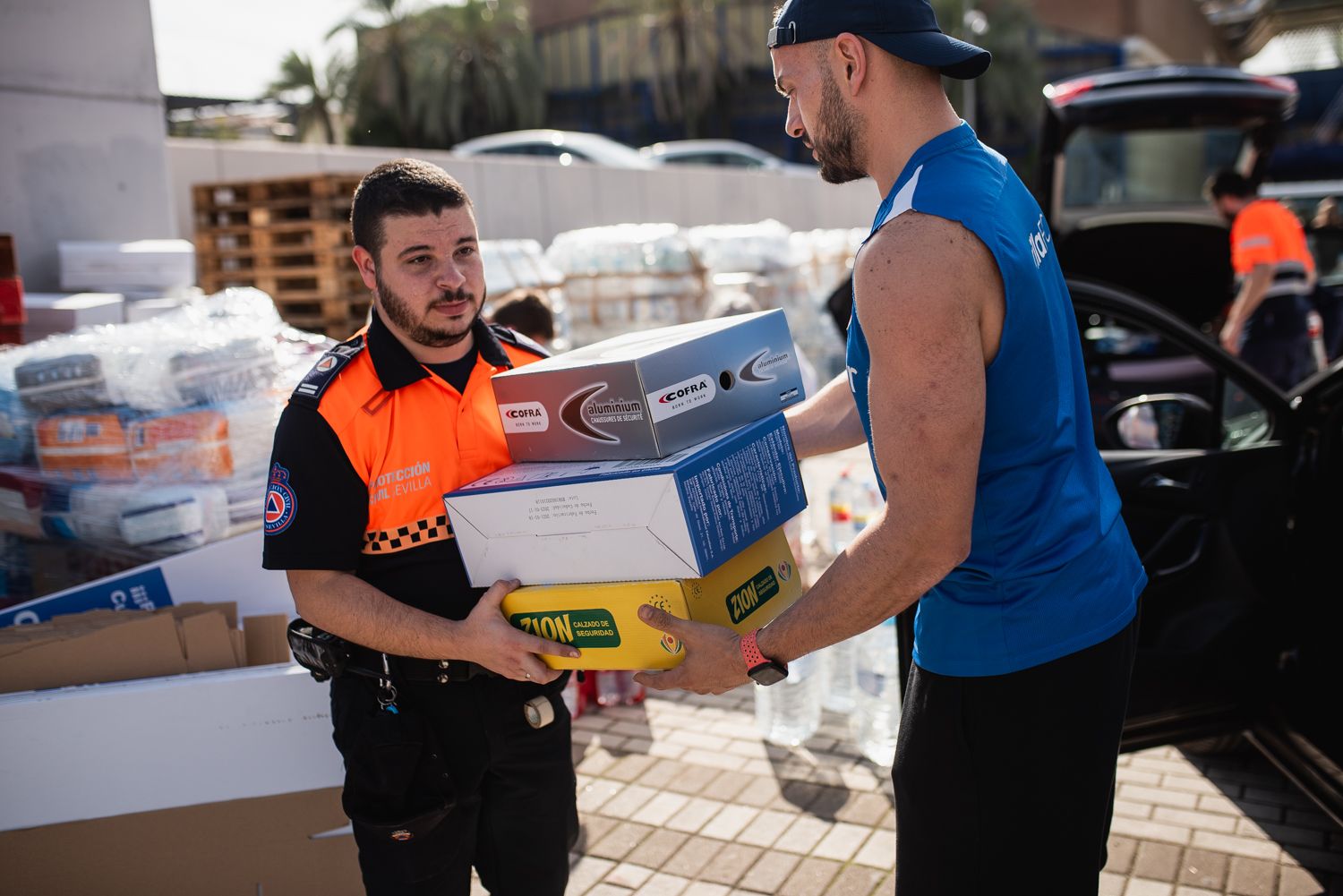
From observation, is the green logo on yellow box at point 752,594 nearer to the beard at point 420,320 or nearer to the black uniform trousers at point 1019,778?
the black uniform trousers at point 1019,778

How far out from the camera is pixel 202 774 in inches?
109

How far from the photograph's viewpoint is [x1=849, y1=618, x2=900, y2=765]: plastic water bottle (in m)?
4.39

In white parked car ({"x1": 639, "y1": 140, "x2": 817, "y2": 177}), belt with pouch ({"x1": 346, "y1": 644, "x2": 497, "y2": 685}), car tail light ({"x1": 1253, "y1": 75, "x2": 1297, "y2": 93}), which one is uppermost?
white parked car ({"x1": 639, "y1": 140, "x2": 817, "y2": 177})

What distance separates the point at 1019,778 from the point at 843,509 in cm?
384

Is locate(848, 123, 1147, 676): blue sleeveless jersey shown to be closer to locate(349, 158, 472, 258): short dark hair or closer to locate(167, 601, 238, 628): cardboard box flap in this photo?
locate(349, 158, 472, 258): short dark hair

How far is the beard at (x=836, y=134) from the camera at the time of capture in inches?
76.6

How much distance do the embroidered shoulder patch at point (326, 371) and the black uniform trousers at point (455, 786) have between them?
2.02 ft

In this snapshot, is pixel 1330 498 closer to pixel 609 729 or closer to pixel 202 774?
pixel 609 729

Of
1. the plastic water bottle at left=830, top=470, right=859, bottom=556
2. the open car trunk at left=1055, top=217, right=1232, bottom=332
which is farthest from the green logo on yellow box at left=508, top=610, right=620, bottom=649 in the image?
the open car trunk at left=1055, top=217, right=1232, bottom=332

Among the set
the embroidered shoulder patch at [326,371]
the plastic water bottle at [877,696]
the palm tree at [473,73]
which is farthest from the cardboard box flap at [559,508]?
the palm tree at [473,73]

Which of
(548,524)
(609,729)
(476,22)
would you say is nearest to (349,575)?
(548,524)

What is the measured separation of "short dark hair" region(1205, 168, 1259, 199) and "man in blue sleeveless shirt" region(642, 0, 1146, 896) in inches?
233

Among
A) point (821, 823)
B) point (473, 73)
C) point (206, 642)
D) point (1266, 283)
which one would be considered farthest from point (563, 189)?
point (473, 73)

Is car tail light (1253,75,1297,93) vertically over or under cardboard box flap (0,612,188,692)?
over
